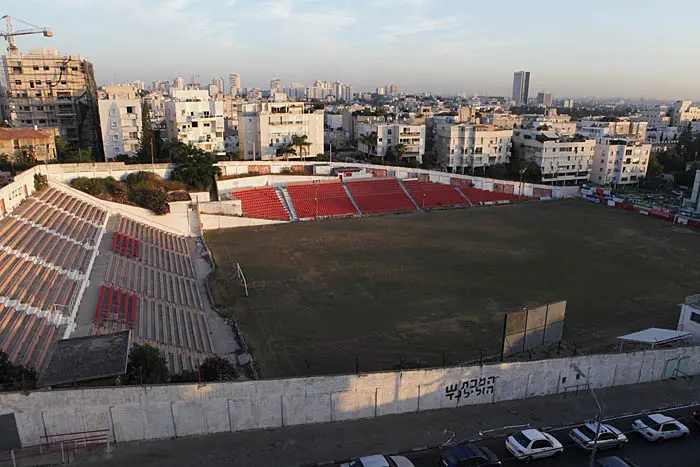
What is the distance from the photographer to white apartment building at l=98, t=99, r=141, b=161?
52244 millimetres

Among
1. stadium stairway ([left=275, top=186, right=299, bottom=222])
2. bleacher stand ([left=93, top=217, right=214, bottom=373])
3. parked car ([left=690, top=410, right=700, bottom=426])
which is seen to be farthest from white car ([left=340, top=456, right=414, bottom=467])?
stadium stairway ([left=275, top=186, right=299, bottom=222])

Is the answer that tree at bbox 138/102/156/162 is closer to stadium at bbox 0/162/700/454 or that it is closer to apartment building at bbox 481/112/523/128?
stadium at bbox 0/162/700/454

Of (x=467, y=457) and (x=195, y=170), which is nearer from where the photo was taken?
(x=467, y=457)

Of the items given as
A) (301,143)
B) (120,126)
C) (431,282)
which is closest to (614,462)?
(431,282)

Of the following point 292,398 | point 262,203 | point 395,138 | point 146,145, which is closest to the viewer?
point 292,398

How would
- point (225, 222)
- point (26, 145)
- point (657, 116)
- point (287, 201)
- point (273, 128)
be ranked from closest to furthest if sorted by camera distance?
1. point (225, 222)
2. point (26, 145)
3. point (287, 201)
4. point (273, 128)
5. point (657, 116)

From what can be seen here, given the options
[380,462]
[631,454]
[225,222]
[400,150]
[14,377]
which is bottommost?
[225,222]

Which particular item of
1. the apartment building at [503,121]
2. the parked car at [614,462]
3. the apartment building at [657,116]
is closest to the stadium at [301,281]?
the parked car at [614,462]

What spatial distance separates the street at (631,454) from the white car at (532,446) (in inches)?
8.1

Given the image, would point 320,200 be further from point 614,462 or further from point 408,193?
point 614,462

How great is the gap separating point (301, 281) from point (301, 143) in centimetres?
3272

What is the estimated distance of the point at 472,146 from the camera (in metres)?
64.1

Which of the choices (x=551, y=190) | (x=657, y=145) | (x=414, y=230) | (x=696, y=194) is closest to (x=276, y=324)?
(x=414, y=230)

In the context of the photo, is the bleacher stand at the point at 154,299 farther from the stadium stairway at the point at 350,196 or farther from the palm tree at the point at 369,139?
the palm tree at the point at 369,139
